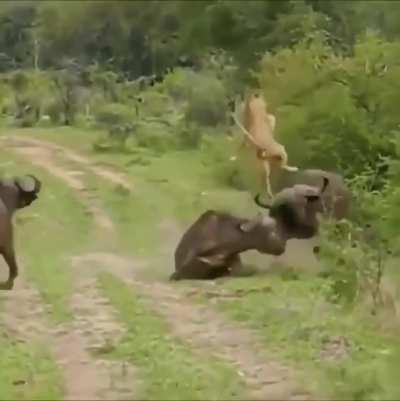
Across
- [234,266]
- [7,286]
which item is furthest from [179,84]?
[7,286]

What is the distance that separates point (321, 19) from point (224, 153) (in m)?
7.26

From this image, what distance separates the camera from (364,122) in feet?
54.0

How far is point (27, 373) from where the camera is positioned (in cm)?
769

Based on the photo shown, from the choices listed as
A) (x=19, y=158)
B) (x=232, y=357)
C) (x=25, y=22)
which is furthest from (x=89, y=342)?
(x=25, y=22)

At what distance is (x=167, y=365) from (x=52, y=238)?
855 centimetres

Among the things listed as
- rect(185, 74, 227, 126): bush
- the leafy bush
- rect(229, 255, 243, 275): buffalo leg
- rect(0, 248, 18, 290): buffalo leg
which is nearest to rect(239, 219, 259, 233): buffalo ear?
rect(229, 255, 243, 275): buffalo leg

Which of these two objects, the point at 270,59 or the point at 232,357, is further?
the point at 270,59

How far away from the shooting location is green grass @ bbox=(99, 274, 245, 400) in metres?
7.02

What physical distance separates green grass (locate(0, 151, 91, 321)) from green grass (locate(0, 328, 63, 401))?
1.12 meters

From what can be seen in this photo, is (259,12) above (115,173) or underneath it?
above

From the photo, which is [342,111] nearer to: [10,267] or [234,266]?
[234,266]

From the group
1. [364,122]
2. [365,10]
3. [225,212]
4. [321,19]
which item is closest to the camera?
[225,212]

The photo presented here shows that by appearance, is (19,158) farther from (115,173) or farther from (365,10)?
(365,10)

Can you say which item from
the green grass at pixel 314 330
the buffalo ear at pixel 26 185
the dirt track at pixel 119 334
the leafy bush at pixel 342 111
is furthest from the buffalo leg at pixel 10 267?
the leafy bush at pixel 342 111
